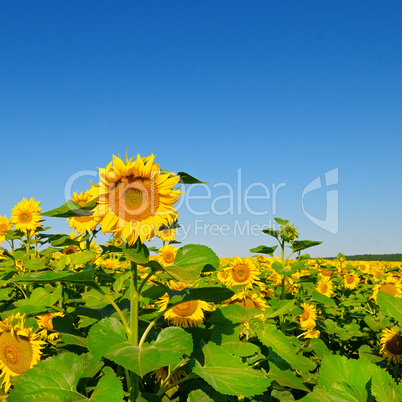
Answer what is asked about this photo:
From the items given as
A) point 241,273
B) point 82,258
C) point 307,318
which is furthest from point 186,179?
point 307,318

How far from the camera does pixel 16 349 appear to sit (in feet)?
8.32

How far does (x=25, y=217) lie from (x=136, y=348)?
4.42m

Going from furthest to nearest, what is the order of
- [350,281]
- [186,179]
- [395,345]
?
[350,281] → [395,345] → [186,179]

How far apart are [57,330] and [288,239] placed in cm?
288

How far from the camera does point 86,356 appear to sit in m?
2.33

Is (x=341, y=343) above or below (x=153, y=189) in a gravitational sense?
below

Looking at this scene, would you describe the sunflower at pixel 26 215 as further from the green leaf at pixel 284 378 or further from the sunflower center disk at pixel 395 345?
the sunflower center disk at pixel 395 345

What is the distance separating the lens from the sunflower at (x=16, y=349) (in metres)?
2.52

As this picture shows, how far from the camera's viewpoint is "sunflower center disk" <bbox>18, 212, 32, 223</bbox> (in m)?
5.50

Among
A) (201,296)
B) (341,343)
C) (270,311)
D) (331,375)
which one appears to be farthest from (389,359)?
(201,296)

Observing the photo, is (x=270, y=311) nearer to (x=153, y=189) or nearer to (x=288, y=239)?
(x=153, y=189)

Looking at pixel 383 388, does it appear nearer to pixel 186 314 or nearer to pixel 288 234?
pixel 186 314

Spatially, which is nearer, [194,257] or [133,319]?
[133,319]

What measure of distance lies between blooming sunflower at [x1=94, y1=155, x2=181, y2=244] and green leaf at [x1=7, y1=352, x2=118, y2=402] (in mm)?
748
